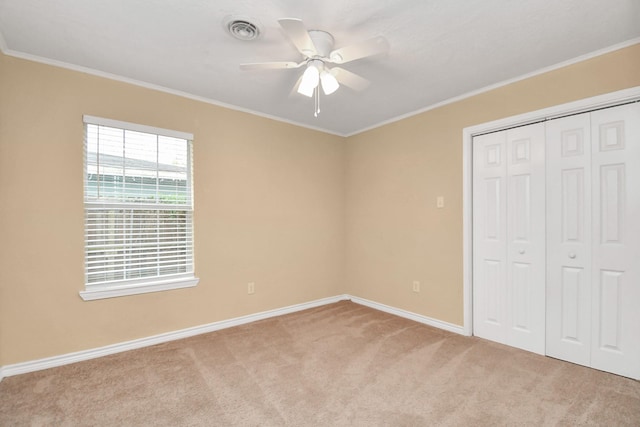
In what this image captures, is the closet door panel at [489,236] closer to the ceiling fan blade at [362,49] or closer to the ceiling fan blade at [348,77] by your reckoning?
the ceiling fan blade at [348,77]

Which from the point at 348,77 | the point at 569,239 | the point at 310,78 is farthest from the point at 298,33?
the point at 569,239

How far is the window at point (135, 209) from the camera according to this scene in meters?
2.60

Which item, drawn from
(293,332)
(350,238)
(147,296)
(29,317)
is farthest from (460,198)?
(29,317)

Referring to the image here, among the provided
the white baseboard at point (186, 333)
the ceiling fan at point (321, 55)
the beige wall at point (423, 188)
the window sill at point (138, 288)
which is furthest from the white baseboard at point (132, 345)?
the ceiling fan at point (321, 55)

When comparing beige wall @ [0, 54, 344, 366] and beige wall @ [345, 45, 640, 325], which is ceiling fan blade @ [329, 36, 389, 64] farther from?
beige wall @ [0, 54, 344, 366]

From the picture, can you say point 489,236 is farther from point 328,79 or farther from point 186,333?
point 186,333

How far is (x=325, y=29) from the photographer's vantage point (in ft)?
6.42

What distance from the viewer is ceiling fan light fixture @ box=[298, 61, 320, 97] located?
201cm

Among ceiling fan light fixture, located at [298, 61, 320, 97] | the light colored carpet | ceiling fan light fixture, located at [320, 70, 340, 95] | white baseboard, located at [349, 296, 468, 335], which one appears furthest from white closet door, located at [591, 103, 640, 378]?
ceiling fan light fixture, located at [298, 61, 320, 97]

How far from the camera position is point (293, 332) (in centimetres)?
313

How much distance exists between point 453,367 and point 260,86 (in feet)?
9.85

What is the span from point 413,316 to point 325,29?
3074 millimetres

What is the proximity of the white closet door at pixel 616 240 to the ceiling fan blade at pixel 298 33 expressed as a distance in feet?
7.62

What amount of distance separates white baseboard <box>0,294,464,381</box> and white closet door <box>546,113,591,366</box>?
87 cm
